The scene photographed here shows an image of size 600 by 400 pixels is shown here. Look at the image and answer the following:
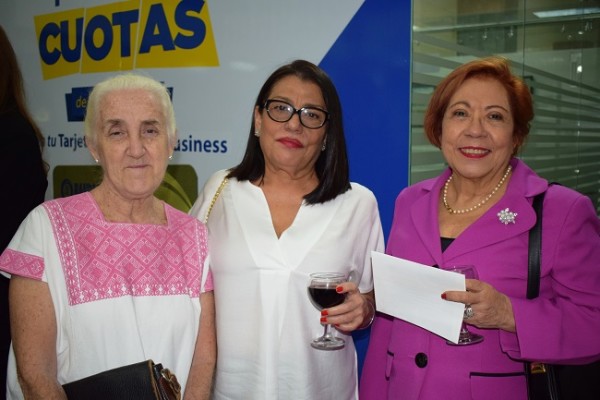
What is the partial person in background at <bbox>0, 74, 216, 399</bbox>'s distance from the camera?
1678mm

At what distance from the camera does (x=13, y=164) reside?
7.93 feet

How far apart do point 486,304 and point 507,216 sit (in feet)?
1.12

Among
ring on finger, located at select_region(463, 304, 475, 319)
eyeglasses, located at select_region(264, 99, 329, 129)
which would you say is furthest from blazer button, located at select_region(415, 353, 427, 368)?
eyeglasses, located at select_region(264, 99, 329, 129)

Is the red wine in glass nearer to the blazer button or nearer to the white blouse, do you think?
the white blouse

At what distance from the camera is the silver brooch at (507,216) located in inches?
75.1

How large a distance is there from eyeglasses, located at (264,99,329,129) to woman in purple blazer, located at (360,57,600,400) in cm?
42

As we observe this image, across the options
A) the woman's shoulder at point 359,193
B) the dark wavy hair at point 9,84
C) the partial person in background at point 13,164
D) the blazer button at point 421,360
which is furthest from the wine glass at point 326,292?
the dark wavy hair at point 9,84

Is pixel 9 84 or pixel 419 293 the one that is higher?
pixel 9 84

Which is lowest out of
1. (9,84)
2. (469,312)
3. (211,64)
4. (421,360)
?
(421,360)

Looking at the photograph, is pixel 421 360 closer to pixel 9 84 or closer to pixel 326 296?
pixel 326 296

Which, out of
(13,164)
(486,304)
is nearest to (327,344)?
(486,304)

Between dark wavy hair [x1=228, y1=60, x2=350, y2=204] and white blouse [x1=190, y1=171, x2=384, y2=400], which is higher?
dark wavy hair [x1=228, y1=60, x2=350, y2=204]

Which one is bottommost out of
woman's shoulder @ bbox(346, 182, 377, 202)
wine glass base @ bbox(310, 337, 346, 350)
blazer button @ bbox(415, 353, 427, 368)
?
blazer button @ bbox(415, 353, 427, 368)

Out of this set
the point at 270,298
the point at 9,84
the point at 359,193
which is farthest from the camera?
the point at 9,84
